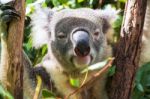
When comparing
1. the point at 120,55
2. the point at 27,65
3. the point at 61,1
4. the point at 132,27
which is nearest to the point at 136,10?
the point at 132,27

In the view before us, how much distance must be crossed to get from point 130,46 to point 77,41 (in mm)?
394

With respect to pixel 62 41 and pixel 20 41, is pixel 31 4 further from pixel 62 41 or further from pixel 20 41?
pixel 20 41

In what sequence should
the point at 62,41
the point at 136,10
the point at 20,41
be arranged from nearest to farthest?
the point at 20,41 < the point at 136,10 < the point at 62,41

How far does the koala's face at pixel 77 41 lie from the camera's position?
2535 mm

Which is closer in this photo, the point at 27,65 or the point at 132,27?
the point at 132,27

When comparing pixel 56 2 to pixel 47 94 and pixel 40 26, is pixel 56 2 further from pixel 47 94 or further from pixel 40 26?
pixel 47 94

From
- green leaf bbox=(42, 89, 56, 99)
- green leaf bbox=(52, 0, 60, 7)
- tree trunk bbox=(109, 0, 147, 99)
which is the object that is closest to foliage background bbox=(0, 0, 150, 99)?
green leaf bbox=(52, 0, 60, 7)

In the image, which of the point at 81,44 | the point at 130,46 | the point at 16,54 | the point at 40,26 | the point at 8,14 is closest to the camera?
the point at 16,54

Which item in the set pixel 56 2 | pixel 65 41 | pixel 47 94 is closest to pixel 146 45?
pixel 65 41

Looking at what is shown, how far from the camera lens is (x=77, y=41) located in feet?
8.21

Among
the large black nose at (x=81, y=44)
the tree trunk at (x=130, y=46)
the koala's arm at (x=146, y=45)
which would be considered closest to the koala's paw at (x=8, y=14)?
the large black nose at (x=81, y=44)

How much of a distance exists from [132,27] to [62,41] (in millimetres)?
723

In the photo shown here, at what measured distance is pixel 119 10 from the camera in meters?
3.08

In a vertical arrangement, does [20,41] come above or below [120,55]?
above
